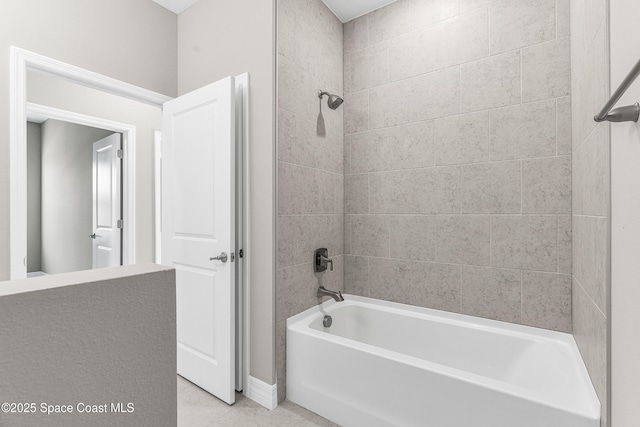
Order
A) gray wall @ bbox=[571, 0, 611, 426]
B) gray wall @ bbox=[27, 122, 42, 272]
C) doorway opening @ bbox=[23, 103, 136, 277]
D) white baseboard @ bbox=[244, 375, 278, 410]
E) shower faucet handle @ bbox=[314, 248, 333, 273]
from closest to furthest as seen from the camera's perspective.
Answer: gray wall @ bbox=[571, 0, 611, 426]
white baseboard @ bbox=[244, 375, 278, 410]
shower faucet handle @ bbox=[314, 248, 333, 273]
doorway opening @ bbox=[23, 103, 136, 277]
gray wall @ bbox=[27, 122, 42, 272]

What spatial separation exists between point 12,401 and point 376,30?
8.86ft

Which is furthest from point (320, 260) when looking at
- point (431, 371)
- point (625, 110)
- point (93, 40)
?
point (93, 40)

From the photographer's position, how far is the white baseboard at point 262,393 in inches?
74.0

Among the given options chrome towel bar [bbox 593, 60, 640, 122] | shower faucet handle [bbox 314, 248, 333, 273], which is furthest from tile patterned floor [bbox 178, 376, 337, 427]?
chrome towel bar [bbox 593, 60, 640, 122]

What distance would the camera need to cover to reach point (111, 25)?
6.84 feet

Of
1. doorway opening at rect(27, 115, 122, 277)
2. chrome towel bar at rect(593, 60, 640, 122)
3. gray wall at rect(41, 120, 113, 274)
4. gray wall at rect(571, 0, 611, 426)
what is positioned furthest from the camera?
gray wall at rect(41, 120, 113, 274)

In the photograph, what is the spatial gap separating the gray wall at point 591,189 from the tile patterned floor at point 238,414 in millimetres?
1339

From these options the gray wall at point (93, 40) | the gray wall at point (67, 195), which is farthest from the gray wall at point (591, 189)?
the gray wall at point (67, 195)

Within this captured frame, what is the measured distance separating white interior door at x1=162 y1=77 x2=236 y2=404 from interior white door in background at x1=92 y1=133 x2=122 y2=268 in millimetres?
1388

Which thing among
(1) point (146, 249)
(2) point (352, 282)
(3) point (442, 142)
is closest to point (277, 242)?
(2) point (352, 282)

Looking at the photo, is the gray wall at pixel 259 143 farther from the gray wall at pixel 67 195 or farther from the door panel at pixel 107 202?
the gray wall at pixel 67 195

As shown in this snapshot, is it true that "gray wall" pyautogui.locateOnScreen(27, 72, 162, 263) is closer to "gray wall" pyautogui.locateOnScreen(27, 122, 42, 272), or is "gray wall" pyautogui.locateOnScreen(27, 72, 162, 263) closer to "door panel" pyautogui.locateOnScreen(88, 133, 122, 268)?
"door panel" pyautogui.locateOnScreen(88, 133, 122, 268)

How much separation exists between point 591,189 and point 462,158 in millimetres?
824

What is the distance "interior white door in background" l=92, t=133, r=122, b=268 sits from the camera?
329 centimetres
